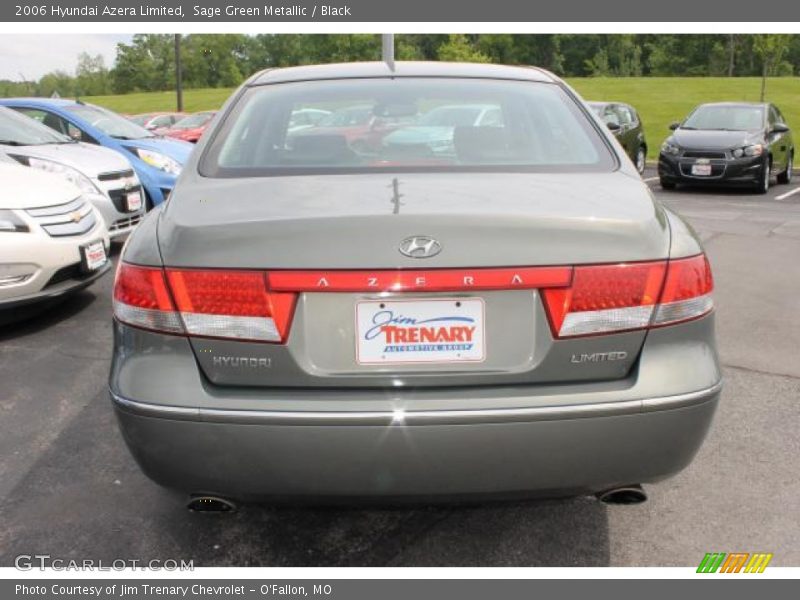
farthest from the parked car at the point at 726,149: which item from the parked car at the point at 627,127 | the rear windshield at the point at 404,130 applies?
the rear windshield at the point at 404,130

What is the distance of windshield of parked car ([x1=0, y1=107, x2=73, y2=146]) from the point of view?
7601 millimetres

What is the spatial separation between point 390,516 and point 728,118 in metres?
13.3

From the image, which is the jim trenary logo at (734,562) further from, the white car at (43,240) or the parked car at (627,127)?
the parked car at (627,127)

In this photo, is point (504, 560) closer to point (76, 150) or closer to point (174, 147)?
point (76, 150)

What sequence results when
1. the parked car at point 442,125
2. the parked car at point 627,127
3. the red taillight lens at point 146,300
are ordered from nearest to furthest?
the red taillight lens at point 146,300 < the parked car at point 442,125 < the parked car at point 627,127

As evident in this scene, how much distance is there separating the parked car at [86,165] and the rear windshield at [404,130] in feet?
14.7

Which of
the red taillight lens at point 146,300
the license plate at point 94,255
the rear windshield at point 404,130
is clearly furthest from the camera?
the license plate at point 94,255

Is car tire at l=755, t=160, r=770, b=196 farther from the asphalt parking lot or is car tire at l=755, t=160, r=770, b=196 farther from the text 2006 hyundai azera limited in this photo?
the text 2006 hyundai azera limited

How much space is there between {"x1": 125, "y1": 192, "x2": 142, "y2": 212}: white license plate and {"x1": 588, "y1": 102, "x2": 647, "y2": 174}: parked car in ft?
35.9

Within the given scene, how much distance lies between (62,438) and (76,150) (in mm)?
4947

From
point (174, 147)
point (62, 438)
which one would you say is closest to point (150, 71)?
point (174, 147)

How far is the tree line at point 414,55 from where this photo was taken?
3396 inches

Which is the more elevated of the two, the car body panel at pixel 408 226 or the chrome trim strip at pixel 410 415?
the car body panel at pixel 408 226
